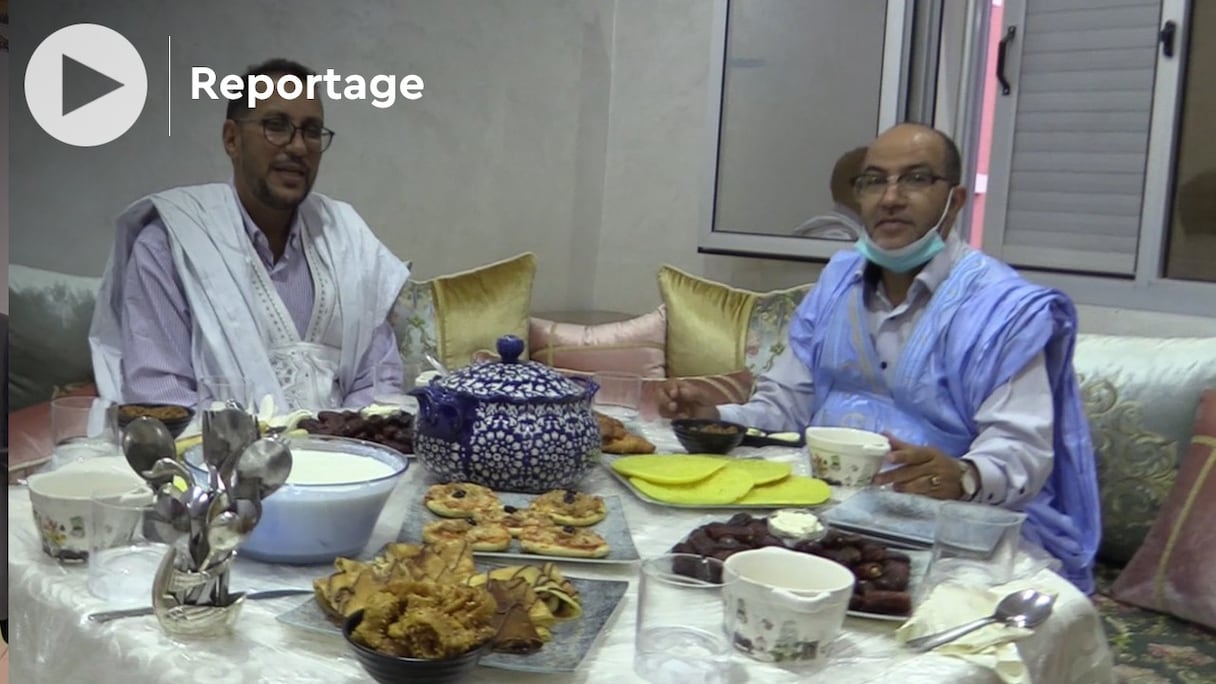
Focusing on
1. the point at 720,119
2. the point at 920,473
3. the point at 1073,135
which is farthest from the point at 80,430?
the point at 1073,135

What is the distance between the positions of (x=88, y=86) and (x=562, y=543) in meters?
1.10

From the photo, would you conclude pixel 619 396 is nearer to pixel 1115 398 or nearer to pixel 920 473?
pixel 920 473

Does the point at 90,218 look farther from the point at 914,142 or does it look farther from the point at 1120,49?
Answer: the point at 1120,49

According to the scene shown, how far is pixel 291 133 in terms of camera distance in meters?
2.12

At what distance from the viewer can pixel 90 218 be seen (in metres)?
1.67

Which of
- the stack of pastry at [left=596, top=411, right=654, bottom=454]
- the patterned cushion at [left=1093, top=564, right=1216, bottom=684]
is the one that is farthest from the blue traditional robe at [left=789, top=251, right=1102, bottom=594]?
the stack of pastry at [left=596, top=411, right=654, bottom=454]

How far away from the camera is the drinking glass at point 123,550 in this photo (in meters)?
0.72

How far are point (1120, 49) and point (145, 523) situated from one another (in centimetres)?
211

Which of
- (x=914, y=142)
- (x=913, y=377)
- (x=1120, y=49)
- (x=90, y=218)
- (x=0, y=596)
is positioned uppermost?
(x=1120, y=49)

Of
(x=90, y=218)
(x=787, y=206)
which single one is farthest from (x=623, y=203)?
(x=90, y=218)

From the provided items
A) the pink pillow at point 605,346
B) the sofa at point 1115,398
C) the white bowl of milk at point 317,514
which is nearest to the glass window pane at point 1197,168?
the sofa at point 1115,398

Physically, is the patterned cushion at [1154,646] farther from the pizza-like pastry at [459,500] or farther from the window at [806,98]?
the window at [806,98]

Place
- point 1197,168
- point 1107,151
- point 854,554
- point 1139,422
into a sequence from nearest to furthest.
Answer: point 854,554, point 1139,422, point 1197,168, point 1107,151

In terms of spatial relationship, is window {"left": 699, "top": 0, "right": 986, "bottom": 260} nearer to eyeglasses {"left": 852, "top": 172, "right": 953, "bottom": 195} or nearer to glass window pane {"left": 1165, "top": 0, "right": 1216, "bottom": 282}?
glass window pane {"left": 1165, "top": 0, "right": 1216, "bottom": 282}
